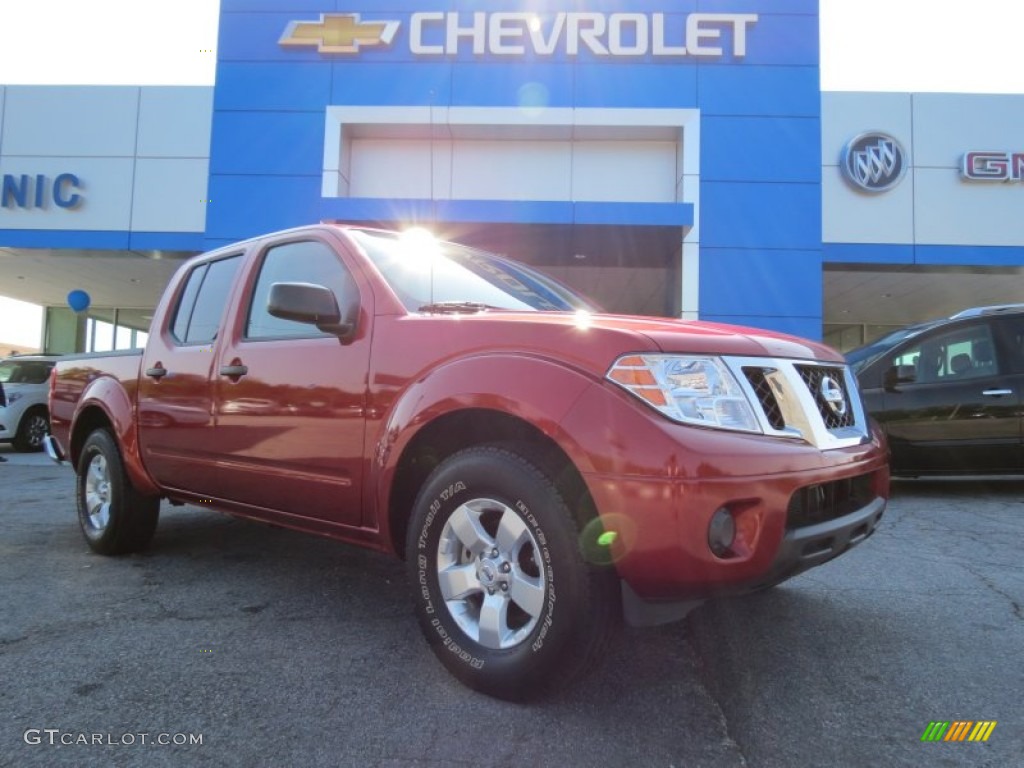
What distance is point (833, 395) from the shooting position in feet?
8.78

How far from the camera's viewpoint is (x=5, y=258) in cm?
1747

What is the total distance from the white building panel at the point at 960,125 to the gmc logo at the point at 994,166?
5.9 inches

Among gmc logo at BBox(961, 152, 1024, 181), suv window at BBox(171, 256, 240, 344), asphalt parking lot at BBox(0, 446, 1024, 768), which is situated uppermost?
gmc logo at BBox(961, 152, 1024, 181)

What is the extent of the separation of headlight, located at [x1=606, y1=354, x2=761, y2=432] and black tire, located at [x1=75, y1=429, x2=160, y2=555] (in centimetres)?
341

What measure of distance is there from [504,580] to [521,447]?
1.49 feet

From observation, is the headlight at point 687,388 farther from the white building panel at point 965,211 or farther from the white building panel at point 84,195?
the white building panel at point 84,195

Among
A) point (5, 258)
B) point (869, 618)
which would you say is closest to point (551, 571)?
point (869, 618)

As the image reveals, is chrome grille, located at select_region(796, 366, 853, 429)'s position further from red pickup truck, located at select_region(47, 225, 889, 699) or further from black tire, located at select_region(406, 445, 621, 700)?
black tire, located at select_region(406, 445, 621, 700)

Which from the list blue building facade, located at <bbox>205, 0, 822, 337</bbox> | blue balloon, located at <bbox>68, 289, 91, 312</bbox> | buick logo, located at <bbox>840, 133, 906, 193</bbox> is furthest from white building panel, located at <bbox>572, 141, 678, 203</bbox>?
blue balloon, located at <bbox>68, 289, 91, 312</bbox>

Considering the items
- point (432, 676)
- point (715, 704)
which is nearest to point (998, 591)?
point (715, 704)

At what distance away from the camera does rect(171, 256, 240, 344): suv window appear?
379 cm

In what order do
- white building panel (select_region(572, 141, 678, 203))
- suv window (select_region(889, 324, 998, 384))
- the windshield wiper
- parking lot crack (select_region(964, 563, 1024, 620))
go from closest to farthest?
the windshield wiper < parking lot crack (select_region(964, 563, 1024, 620)) < suv window (select_region(889, 324, 998, 384)) < white building panel (select_region(572, 141, 678, 203))

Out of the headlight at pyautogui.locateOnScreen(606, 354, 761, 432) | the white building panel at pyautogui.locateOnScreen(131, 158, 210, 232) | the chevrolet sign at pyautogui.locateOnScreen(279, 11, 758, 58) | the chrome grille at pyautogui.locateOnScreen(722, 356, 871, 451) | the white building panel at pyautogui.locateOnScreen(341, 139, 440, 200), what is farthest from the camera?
the white building panel at pyautogui.locateOnScreen(131, 158, 210, 232)

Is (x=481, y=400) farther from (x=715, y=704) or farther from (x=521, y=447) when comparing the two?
(x=715, y=704)
